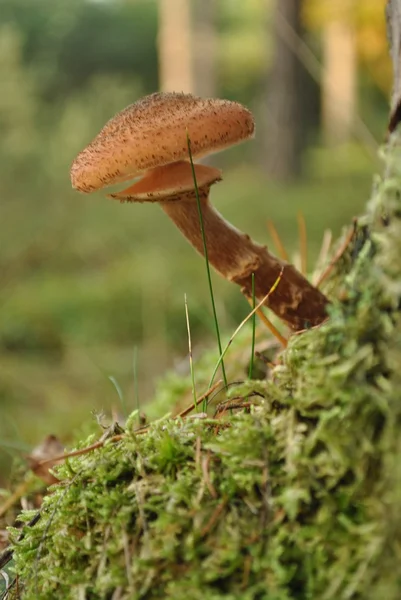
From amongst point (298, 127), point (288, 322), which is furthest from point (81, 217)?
point (288, 322)

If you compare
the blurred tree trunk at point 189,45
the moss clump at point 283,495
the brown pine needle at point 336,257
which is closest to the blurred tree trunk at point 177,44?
the blurred tree trunk at point 189,45

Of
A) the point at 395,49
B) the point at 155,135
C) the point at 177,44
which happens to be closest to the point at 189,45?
the point at 177,44

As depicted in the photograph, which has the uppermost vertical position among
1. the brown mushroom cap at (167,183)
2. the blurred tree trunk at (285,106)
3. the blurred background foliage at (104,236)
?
the blurred tree trunk at (285,106)

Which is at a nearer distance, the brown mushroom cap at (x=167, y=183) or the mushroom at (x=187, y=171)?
the mushroom at (x=187, y=171)

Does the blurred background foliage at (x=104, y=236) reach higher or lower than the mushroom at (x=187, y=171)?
higher

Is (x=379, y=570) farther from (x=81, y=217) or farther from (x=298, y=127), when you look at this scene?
(x=298, y=127)

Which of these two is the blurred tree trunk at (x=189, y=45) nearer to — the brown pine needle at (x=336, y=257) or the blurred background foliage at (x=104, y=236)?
the blurred background foliage at (x=104, y=236)

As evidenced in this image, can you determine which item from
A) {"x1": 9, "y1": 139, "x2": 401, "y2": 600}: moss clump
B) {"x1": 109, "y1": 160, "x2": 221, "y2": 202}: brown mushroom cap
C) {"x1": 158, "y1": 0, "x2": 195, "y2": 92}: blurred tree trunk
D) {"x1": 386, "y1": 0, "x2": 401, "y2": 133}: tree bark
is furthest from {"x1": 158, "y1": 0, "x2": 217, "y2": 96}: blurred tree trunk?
{"x1": 9, "y1": 139, "x2": 401, "y2": 600}: moss clump

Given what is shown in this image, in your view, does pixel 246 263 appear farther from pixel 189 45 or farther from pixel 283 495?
pixel 189 45
